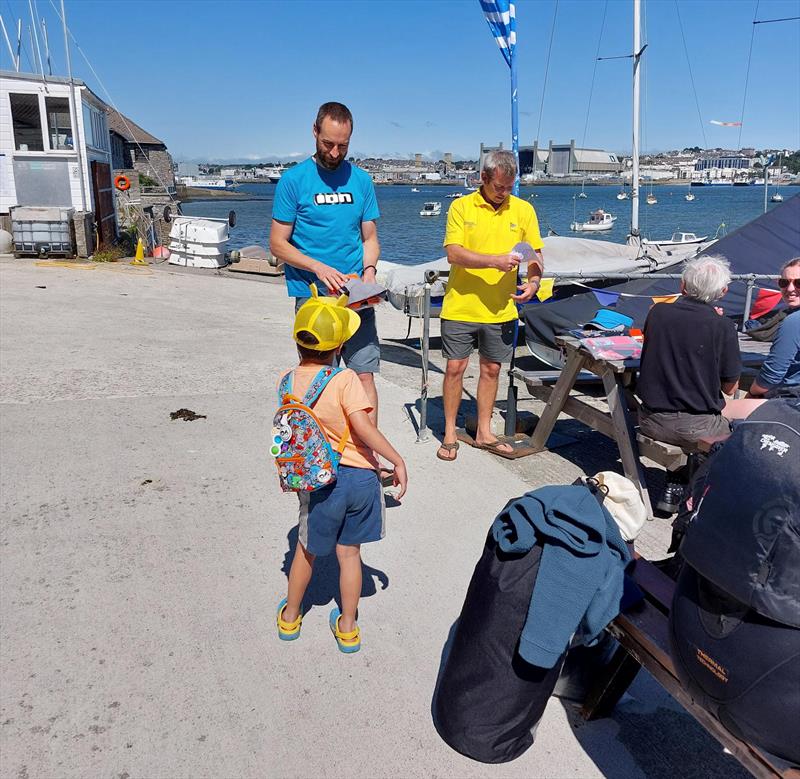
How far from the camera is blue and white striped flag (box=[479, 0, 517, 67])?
21.5 ft

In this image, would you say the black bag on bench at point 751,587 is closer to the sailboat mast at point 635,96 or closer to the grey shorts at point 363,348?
the grey shorts at point 363,348

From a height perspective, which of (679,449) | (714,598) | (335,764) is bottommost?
(335,764)

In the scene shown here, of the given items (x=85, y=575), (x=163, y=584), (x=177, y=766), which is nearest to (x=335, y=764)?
(x=177, y=766)

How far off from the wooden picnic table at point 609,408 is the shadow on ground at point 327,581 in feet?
6.03

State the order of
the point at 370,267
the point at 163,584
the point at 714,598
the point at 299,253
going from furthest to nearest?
the point at 370,267, the point at 299,253, the point at 163,584, the point at 714,598

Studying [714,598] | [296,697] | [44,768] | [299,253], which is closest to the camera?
[714,598]

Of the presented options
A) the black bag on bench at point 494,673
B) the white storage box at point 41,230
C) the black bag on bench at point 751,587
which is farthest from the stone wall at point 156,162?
the black bag on bench at point 751,587

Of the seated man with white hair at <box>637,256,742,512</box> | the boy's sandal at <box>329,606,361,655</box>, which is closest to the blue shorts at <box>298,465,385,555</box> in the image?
the boy's sandal at <box>329,606,361,655</box>

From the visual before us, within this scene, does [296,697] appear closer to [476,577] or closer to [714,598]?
[476,577]

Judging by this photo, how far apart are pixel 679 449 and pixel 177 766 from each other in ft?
10.6

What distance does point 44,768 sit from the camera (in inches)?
93.9

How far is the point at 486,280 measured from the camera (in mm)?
5211

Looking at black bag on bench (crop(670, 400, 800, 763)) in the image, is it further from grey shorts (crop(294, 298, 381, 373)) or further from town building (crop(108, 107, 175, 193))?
town building (crop(108, 107, 175, 193))

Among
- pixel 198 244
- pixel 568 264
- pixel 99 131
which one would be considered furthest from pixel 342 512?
pixel 99 131
